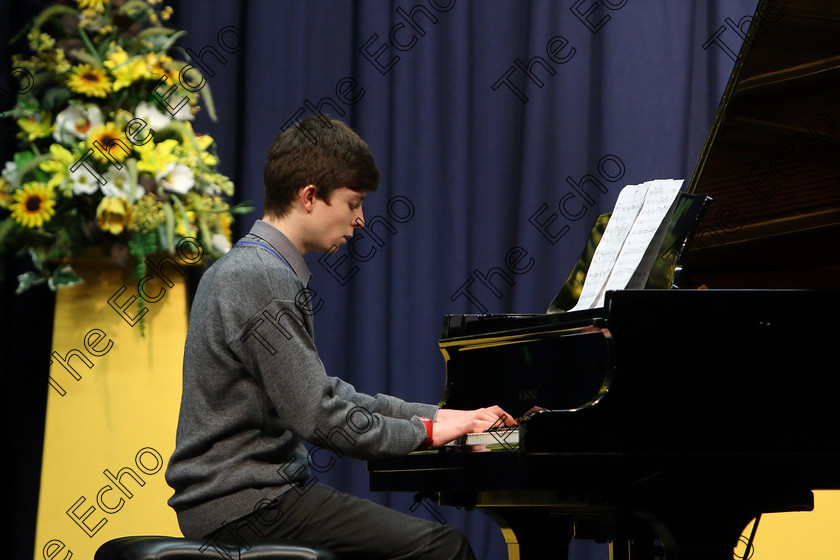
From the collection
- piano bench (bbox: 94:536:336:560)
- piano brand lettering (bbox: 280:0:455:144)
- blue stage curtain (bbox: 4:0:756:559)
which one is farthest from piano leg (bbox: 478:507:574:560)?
piano brand lettering (bbox: 280:0:455:144)

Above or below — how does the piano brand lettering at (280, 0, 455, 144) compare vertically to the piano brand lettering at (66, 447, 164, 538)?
above

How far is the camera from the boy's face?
6.73 feet

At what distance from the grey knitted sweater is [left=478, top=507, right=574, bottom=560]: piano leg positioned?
63 cm

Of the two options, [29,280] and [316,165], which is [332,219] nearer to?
[316,165]

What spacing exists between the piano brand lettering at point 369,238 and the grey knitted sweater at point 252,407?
74.6 inches

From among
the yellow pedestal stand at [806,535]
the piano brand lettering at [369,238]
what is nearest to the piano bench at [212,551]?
the piano brand lettering at [369,238]

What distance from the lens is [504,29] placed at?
411 cm

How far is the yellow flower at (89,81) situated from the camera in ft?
9.84

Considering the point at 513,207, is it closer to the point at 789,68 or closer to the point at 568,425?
the point at 789,68

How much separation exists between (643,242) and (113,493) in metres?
1.88

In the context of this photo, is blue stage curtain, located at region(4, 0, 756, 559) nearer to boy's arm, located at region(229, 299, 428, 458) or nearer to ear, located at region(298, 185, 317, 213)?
ear, located at region(298, 185, 317, 213)

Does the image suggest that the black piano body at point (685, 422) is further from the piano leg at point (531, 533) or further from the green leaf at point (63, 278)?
the green leaf at point (63, 278)

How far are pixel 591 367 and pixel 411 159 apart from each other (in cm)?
218

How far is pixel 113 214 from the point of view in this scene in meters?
2.95
